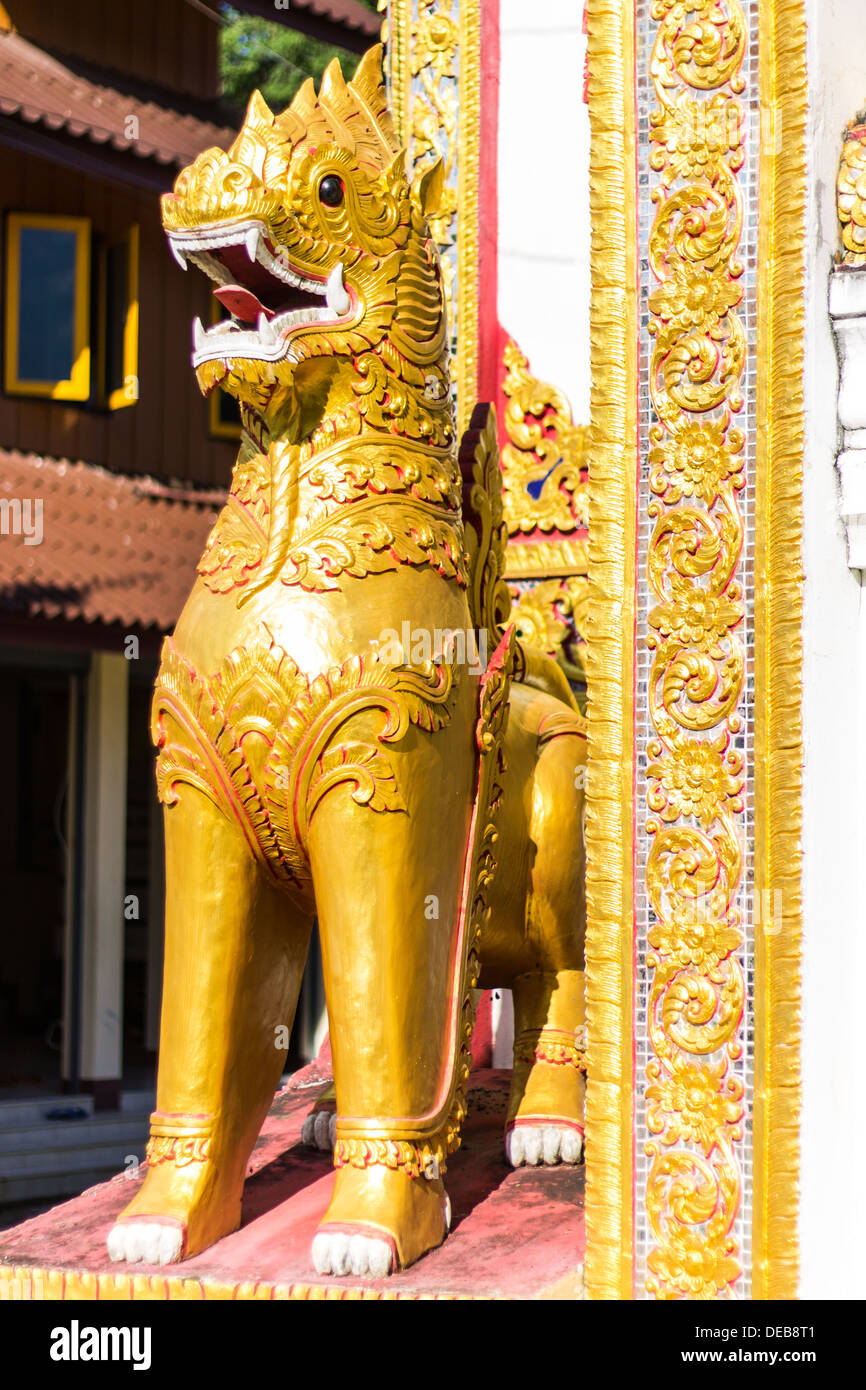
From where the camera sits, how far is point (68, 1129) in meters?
9.30

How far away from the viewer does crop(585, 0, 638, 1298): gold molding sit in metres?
3.11

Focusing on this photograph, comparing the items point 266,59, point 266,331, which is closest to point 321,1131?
point 266,331

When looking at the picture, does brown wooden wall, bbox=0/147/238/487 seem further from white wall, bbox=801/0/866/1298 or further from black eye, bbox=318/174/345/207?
white wall, bbox=801/0/866/1298

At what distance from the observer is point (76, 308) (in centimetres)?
1051

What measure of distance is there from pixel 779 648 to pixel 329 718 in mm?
867

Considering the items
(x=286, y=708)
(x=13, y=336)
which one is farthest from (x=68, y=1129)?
(x=286, y=708)

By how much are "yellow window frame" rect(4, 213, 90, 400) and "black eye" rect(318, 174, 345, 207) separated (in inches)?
285

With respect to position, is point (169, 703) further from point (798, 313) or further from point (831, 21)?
point (831, 21)

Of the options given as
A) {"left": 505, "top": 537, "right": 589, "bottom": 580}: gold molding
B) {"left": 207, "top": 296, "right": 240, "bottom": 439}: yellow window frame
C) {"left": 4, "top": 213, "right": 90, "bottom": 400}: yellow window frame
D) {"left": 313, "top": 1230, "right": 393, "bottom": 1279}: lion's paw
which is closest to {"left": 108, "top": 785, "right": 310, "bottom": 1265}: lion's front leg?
{"left": 313, "top": 1230, "right": 393, "bottom": 1279}: lion's paw

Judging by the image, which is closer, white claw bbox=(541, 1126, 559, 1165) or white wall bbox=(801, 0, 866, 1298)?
white wall bbox=(801, 0, 866, 1298)
